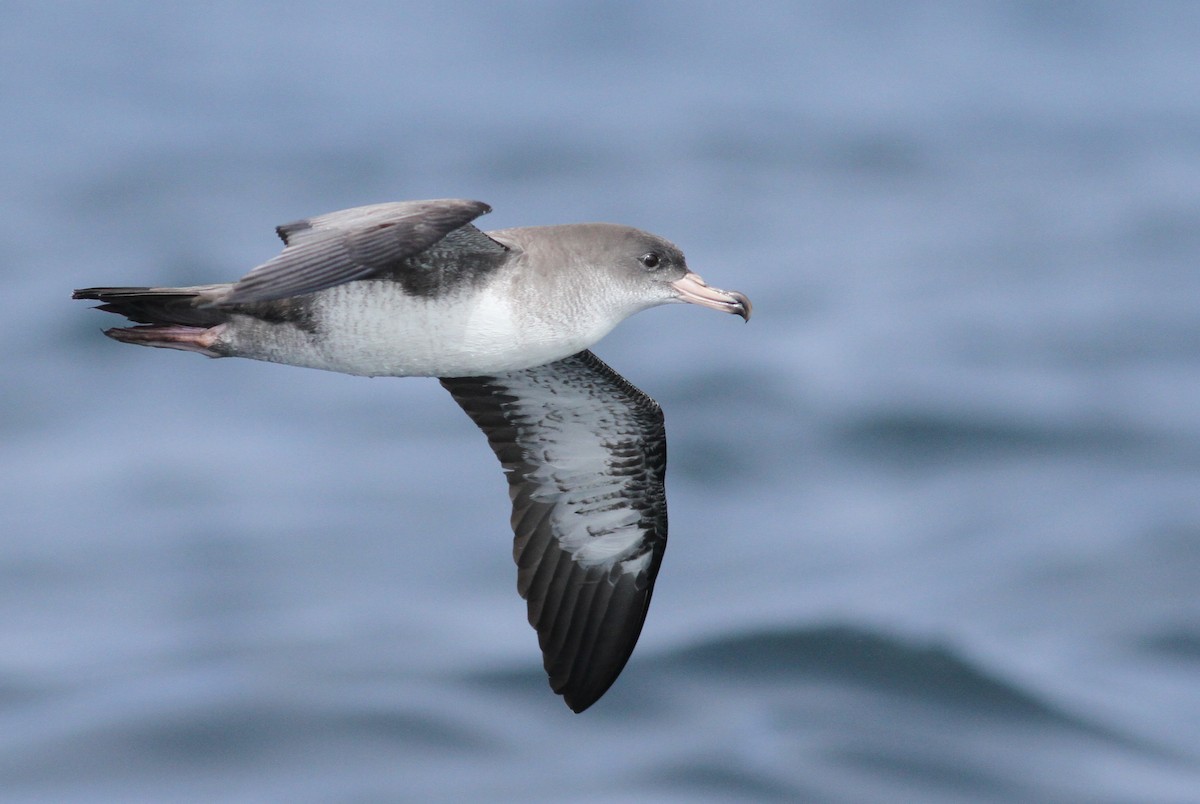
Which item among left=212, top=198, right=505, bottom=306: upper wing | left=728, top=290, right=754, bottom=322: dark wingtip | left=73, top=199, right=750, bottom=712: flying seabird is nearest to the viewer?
left=212, top=198, right=505, bottom=306: upper wing

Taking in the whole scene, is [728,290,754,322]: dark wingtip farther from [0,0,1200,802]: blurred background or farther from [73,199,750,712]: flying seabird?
[0,0,1200,802]: blurred background

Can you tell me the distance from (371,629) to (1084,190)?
108 feet

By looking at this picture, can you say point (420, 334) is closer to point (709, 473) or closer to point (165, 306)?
point (165, 306)

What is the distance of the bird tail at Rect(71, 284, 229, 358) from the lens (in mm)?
11867

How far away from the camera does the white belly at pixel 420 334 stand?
11547 millimetres

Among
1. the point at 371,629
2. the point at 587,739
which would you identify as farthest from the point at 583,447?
the point at 371,629

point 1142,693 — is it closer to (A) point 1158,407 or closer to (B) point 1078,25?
(A) point 1158,407

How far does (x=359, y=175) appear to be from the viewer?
226 feet

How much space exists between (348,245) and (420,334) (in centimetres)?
100

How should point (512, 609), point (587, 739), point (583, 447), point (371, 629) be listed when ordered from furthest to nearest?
1. point (371, 629)
2. point (512, 609)
3. point (587, 739)
4. point (583, 447)

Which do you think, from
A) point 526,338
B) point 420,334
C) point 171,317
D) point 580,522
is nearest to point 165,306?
point 171,317

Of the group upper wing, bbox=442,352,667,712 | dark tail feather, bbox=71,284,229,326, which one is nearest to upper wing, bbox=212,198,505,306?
dark tail feather, bbox=71,284,229,326

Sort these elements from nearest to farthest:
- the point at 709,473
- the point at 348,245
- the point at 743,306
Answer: the point at 348,245, the point at 743,306, the point at 709,473

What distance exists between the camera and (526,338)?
11578 mm
